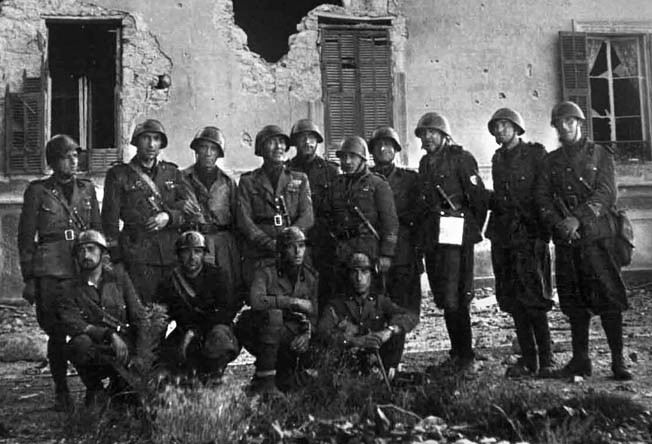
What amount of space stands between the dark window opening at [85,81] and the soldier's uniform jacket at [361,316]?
17.9ft

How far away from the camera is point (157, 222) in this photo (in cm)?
611

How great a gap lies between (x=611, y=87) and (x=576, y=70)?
684mm

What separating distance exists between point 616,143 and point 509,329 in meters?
3.92

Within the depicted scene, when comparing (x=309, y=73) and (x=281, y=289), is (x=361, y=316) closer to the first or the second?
(x=281, y=289)

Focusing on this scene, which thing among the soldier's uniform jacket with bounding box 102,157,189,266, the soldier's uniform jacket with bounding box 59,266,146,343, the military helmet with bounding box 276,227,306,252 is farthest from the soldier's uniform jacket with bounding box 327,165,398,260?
the soldier's uniform jacket with bounding box 59,266,146,343

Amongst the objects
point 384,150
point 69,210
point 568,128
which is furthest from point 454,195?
point 69,210

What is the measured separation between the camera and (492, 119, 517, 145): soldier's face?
6250 mm

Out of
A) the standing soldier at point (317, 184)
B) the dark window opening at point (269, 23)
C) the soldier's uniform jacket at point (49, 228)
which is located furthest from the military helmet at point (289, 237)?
the dark window opening at point (269, 23)

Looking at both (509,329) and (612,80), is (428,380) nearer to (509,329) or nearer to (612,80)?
(509,329)

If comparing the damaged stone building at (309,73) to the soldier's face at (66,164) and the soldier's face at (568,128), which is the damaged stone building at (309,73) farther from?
the soldier's face at (568,128)

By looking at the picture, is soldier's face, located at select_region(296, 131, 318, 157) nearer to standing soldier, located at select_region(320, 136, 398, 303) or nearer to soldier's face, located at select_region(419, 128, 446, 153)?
standing soldier, located at select_region(320, 136, 398, 303)

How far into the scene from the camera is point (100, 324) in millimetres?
5367

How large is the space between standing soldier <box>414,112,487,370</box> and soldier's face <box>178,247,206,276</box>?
177cm

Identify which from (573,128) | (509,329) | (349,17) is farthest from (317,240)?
(349,17)
